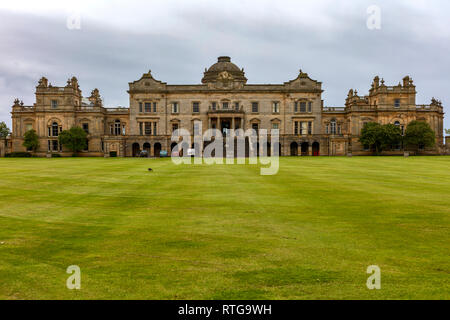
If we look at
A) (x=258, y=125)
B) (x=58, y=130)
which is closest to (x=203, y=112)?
(x=258, y=125)

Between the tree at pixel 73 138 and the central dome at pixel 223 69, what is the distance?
31728 millimetres

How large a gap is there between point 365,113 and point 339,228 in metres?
79.3

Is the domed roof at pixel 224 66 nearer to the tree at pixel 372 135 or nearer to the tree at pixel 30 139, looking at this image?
the tree at pixel 372 135

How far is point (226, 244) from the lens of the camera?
960 centimetres

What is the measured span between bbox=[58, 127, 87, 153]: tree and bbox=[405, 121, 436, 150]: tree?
68.8 metres

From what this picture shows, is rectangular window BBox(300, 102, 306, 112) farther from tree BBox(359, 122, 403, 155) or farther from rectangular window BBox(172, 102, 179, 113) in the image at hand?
rectangular window BBox(172, 102, 179, 113)

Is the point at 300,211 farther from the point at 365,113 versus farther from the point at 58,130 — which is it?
the point at 58,130

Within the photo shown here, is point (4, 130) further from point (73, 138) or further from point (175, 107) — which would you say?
point (175, 107)

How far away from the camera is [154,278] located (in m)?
7.26

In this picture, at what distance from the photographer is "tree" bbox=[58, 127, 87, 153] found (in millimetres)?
79625

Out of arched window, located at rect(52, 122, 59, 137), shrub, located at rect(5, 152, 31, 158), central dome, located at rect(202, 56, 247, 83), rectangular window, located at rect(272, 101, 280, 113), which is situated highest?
central dome, located at rect(202, 56, 247, 83)

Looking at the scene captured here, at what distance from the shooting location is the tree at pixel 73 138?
261ft

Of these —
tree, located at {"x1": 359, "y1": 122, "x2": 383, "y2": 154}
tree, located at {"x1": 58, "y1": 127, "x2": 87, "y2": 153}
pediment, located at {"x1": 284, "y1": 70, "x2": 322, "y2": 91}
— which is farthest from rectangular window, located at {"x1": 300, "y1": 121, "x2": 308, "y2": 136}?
tree, located at {"x1": 58, "y1": 127, "x2": 87, "y2": 153}

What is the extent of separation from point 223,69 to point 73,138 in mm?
38839
